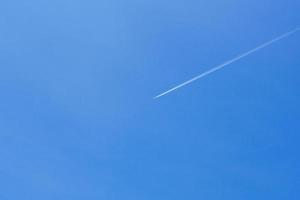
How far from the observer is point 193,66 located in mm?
4227

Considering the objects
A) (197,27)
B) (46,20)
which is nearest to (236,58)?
(197,27)

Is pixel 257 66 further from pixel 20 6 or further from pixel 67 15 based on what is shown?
pixel 20 6

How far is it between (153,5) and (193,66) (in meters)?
0.80

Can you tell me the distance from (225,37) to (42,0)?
79.2 inches

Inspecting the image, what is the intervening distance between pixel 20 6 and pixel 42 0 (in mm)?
246

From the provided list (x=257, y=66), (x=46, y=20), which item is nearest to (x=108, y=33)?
(x=46, y=20)

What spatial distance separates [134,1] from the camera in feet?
13.2

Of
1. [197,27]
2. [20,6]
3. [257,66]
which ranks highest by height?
[20,6]

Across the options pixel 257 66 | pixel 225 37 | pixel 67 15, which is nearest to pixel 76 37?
pixel 67 15

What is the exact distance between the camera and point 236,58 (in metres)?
4.15

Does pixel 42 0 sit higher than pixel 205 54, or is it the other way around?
pixel 42 0

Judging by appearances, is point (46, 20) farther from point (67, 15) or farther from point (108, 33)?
point (108, 33)

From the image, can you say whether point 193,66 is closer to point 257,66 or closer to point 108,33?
point 257,66

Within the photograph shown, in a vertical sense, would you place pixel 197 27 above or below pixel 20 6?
below
